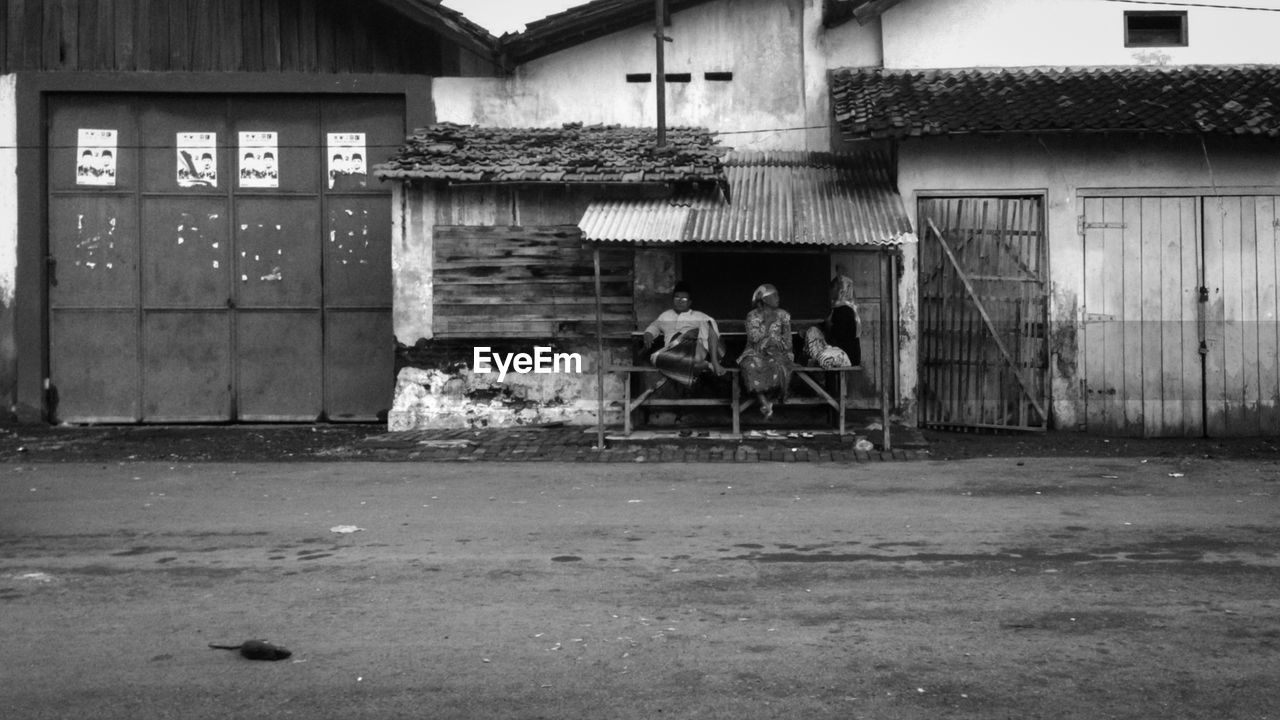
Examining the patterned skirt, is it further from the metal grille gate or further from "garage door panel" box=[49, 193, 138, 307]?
"garage door panel" box=[49, 193, 138, 307]

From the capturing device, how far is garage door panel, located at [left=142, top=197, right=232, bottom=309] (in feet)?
51.3

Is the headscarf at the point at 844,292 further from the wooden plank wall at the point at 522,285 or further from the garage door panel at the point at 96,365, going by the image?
the garage door panel at the point at 96,365

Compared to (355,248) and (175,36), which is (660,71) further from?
(175,36)

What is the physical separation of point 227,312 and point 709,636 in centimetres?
1112

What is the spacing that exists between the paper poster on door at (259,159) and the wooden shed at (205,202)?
0.02 metres

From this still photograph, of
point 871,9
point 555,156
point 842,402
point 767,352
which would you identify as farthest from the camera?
point 871,9

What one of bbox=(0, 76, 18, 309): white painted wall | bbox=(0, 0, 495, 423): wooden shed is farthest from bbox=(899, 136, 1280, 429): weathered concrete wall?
bbox=(0, 76, 18, 309): white painted wall

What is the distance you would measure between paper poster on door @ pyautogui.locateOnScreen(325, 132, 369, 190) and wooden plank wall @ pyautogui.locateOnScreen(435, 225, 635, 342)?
5.46 feet

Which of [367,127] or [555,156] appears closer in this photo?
[555,156]

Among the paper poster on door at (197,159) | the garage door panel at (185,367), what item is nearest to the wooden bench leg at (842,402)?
the garage door panel at (185,367)

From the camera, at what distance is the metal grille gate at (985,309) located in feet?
48.2

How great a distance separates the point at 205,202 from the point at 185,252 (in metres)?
0.61
